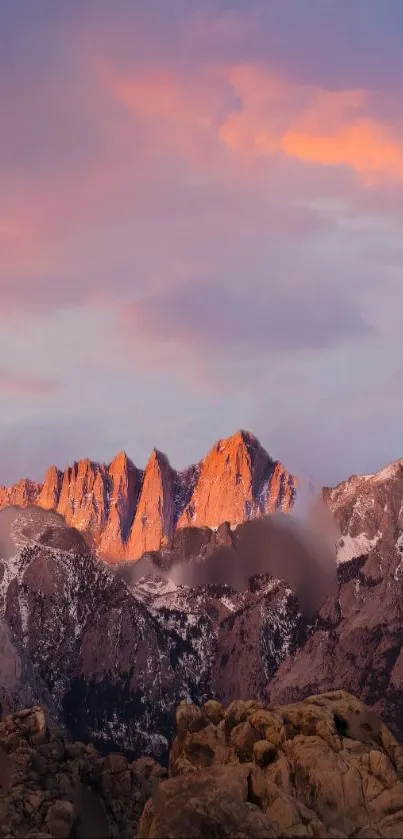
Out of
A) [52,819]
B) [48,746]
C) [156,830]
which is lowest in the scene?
[156,830]

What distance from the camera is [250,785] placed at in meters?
138

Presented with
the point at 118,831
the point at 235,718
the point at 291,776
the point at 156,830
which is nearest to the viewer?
the point at 156,830

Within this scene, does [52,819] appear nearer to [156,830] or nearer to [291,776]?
[291,776]

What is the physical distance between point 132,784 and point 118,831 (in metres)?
19.9

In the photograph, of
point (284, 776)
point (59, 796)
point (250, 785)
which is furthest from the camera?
point (59, 796)

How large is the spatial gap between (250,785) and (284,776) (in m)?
5.91

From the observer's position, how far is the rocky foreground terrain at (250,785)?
120250 millimetres

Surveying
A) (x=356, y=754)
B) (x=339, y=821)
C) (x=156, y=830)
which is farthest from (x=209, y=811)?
(x=356, y=754)

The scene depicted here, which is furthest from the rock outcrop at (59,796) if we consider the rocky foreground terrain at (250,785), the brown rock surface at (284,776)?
the brown rock surface at (284,776)

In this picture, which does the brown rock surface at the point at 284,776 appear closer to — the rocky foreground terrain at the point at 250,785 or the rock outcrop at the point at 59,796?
the rocky foreground terrain at the point at 250,785

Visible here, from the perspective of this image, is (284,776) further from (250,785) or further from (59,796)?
(59,796)

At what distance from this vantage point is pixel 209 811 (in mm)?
116938

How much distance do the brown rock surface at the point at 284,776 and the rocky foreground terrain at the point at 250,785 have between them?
0.11 m

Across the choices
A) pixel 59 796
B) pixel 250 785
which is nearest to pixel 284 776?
pixel 250 785
